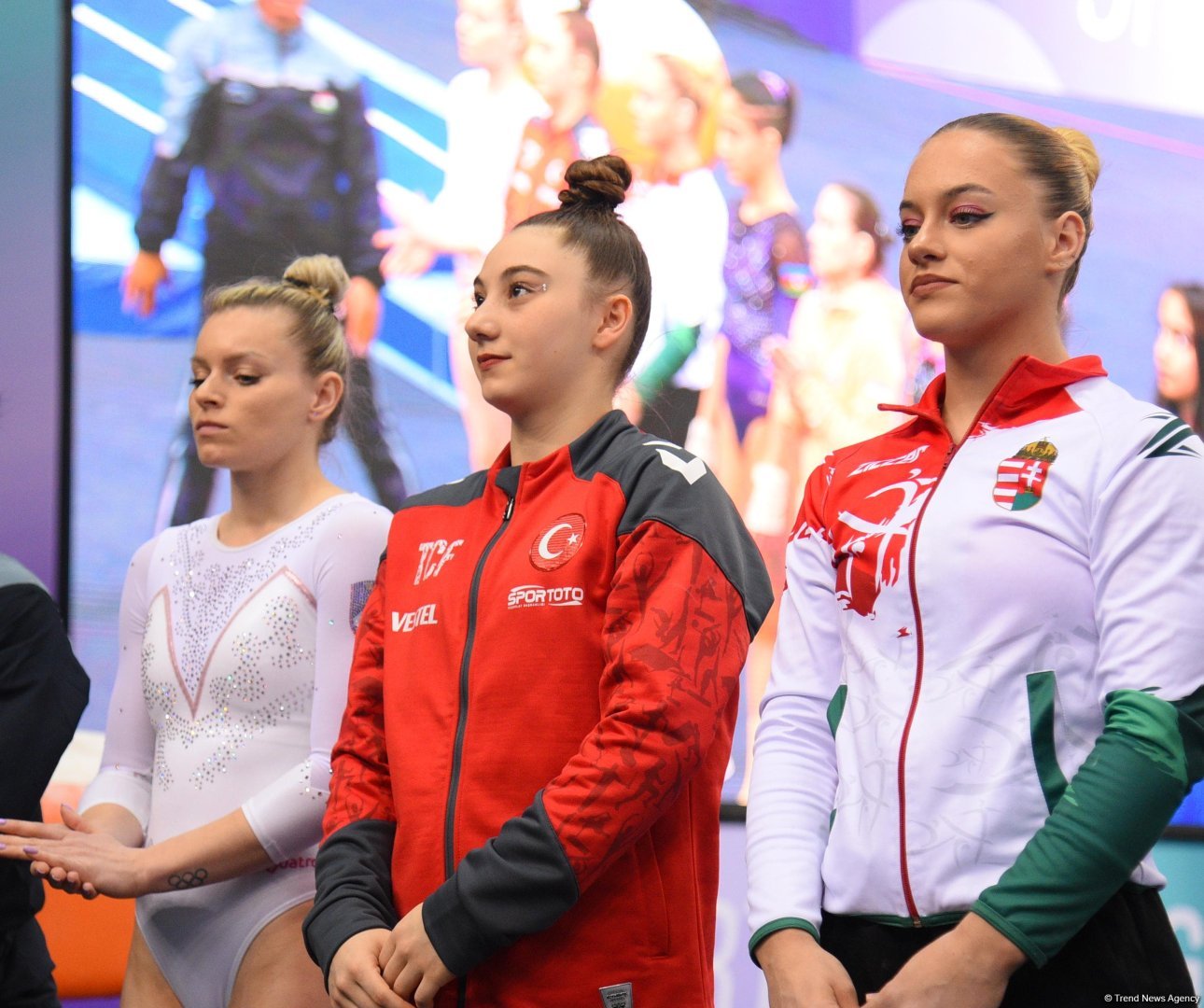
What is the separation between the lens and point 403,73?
3135 millimetres

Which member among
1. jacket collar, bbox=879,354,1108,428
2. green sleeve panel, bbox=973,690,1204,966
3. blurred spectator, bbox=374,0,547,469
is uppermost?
blurred spectator, bbox=374,0,547,469

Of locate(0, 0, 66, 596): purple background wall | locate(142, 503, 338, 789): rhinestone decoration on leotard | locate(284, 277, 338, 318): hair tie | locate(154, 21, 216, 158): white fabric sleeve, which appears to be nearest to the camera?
locate(142, 503, 338, 789): rhinestone decoration on leotard

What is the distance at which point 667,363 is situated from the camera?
3088 millimetres

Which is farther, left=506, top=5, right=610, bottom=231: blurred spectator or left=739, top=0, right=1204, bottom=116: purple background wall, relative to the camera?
left=739, top=0, right=1204, bottom=116: purple background wall

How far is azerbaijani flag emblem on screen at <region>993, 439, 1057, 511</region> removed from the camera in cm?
129

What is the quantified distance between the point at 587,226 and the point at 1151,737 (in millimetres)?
961

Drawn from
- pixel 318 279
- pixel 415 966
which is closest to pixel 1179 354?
pixel 318 279

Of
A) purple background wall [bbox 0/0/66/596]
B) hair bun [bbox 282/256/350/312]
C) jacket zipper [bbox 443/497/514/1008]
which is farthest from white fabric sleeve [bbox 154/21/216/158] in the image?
jacket zipper [bbox 443/497/514/1008]

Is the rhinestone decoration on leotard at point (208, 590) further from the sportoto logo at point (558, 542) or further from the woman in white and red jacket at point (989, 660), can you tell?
the woman in white and red jacket at point (989, 660)

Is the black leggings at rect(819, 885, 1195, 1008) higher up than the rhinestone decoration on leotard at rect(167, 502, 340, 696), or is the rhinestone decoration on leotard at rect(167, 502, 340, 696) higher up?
the rhinestone decoration on leotard at rect(167, 502, 340, 696)

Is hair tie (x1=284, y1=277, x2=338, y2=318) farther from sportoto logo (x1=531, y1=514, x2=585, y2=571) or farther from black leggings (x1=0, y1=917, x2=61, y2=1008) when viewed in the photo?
black leggings (x1=0, y1=917, x2=61, y2=1008)

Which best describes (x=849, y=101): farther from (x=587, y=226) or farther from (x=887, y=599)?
(x=887, y=599)

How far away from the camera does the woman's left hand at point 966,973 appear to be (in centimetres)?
112

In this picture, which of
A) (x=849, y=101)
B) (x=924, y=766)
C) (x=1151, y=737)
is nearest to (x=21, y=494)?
(x=849, y=101)
